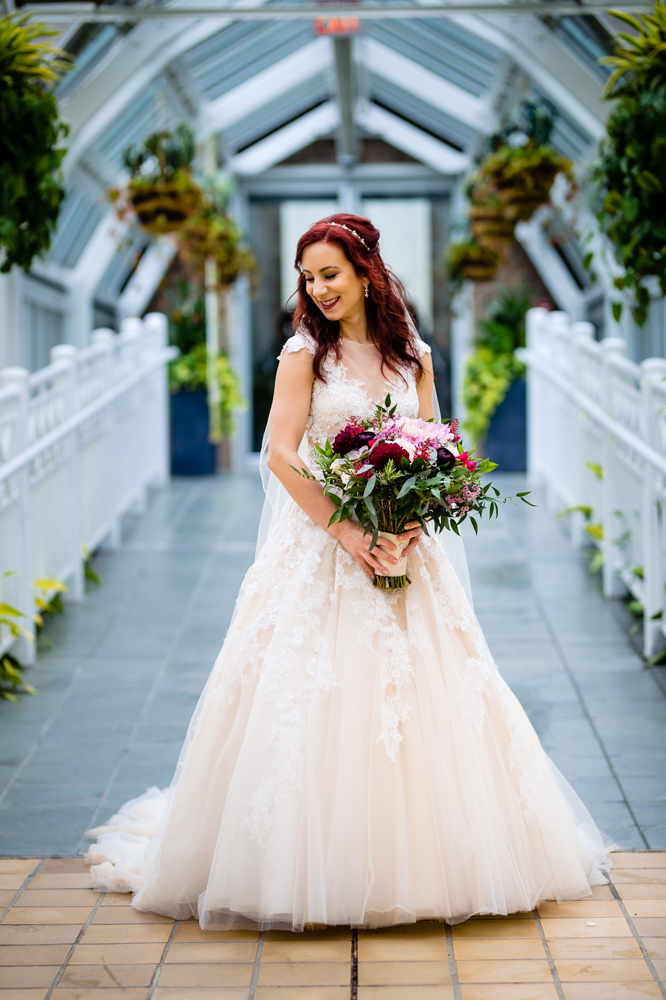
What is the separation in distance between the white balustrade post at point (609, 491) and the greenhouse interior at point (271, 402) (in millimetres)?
20

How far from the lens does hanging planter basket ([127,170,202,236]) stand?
6633 millimetres

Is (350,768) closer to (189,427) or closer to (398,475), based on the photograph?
(398,475)

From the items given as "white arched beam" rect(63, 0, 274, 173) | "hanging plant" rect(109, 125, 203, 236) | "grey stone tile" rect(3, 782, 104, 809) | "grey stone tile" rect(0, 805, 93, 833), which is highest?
"white arched beam" rect(63, 0, 274, 173)

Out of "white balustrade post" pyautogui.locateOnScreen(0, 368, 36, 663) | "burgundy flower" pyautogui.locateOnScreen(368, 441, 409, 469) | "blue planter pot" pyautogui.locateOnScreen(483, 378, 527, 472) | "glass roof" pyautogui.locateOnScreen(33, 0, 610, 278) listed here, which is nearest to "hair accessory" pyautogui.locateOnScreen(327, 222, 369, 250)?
"burgundy flower" pyautogui.locateOnScreen(368, 441, 409, 469)

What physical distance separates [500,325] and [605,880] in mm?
8370

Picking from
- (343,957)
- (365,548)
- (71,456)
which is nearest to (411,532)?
(365,548)

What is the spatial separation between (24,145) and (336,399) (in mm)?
1899

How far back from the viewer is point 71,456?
556cm

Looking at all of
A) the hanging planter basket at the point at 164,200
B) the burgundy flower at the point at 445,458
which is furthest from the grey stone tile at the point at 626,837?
the hanging planter basket at the point at 164,200

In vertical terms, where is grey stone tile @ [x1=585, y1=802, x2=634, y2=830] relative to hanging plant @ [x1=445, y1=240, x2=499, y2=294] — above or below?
below

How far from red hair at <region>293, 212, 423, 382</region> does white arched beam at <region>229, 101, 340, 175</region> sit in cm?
901

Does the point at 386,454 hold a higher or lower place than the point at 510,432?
higher

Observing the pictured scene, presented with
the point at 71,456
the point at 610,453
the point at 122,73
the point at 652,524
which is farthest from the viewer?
the point at 122,73

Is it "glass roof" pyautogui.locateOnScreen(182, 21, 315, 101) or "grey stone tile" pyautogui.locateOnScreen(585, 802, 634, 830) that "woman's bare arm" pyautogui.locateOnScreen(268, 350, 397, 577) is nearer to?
"grey stone tile" pyautogui.locateOnScreen(585, 802, 634, 830)
